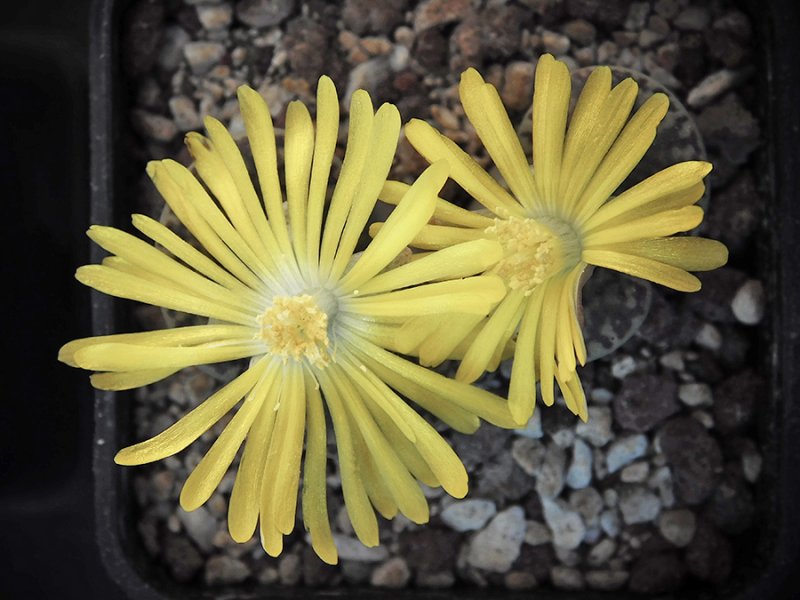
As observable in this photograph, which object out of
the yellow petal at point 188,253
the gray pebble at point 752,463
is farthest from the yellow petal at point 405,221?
the gray pebble at point 752,463

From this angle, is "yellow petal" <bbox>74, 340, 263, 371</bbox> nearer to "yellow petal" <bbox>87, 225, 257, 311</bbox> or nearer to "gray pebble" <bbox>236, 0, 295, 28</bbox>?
"yellow petal" <bbox>87, 225, 257, 311</bbox>

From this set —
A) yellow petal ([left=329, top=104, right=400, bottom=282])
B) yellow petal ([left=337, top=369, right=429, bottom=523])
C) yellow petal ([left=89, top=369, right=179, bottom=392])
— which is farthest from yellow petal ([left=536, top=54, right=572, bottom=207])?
yellow petal ([left=89, top=369, right=179, bottom=392])

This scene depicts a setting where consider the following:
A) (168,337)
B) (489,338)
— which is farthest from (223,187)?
(489,338)

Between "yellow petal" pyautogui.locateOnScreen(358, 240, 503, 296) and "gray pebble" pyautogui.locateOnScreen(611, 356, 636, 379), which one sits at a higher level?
"yellow petal" pyautogui.locateOnScreen(358, 240, 503, 296)

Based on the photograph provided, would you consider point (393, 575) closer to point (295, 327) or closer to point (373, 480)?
point (373, 480)

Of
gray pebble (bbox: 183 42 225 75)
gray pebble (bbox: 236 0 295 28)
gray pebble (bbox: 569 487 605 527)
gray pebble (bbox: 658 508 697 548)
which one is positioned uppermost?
gray pebble (bbox: 236 0 295 28)

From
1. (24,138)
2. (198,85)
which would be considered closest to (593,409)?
(198,85)
